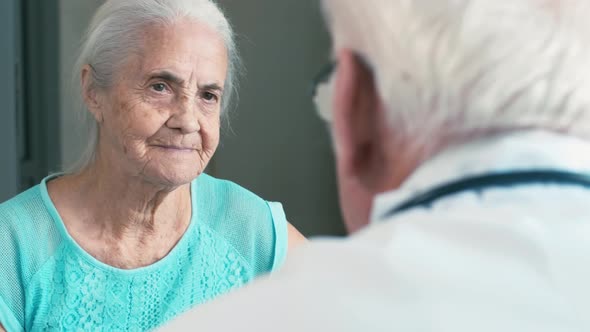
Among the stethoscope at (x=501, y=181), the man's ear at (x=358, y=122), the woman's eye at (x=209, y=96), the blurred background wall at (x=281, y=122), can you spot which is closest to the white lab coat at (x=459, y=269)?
the stethoscope at (x=501, y=181)

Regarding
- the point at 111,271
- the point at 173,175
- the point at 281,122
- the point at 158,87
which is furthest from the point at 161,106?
the point at 281,122

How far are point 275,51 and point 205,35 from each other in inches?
101

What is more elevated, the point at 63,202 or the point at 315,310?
the point at 315,310

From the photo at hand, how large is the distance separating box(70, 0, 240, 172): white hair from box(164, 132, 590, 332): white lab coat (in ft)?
4.34

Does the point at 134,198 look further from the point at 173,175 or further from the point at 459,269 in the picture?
the point at 459,269

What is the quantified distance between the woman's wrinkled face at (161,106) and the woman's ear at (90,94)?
0.04 meters

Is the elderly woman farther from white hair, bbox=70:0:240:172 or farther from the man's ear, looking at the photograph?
the man's ear

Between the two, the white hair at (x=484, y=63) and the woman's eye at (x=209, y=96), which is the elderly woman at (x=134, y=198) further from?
the white hair at (x=484, y=63)

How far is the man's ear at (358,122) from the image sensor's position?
749mm

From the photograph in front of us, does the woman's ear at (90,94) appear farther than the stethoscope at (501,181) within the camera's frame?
Yes

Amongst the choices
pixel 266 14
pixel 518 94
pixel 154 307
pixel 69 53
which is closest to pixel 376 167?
pixel 518 94

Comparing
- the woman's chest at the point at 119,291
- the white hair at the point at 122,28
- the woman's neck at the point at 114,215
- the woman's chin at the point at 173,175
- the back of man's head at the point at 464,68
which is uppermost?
the back of man's head at the point at 464,68

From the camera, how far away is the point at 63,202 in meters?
1.91

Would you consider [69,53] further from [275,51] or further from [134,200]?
[134,200]
